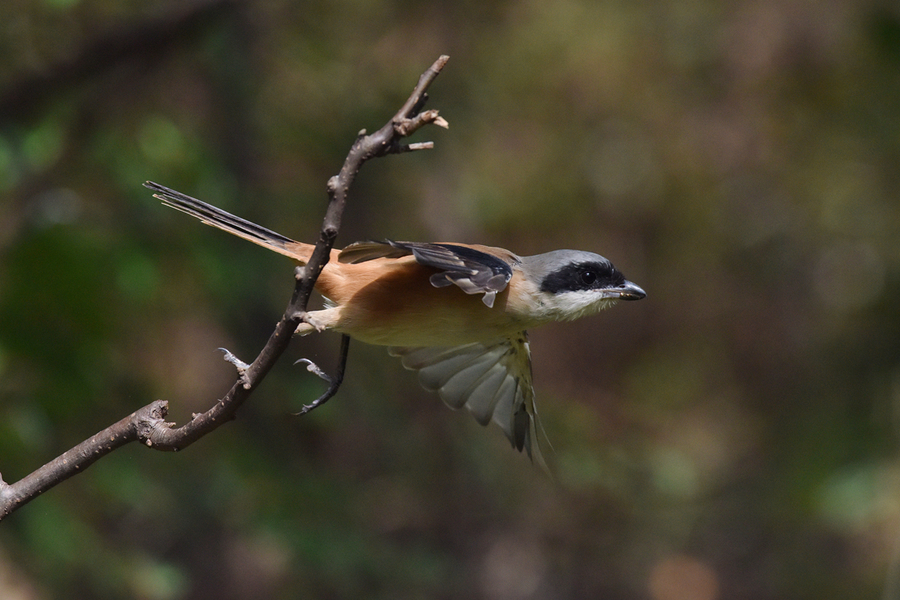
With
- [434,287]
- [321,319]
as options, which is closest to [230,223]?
[321,319]

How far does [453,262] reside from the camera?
296cm

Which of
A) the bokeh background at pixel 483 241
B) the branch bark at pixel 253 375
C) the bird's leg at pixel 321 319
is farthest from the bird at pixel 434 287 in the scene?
the bokeh background at pixel 483 241

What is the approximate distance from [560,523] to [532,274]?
17.3 feet

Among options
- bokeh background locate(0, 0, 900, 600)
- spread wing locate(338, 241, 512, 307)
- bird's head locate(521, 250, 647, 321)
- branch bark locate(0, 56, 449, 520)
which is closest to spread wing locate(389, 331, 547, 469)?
bird's head locate(521, 250, 647, 321)

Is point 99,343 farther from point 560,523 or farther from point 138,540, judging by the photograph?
point 560,523

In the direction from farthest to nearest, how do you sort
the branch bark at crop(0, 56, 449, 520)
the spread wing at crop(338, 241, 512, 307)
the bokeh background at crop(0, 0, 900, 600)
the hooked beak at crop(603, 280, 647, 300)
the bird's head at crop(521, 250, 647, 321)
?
1. the bokeh background at crop(0, 0, 900, 600)
2. the hooked beak at crop(603, 280, 647, 300)
3. the bird's head at crop(521, 250, 647, 321)
4. the spread wing at crop(338, 241, 512, 307)
5. the branch bark at crop(0, 56, 449, 520)

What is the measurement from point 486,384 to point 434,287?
1.20 metres

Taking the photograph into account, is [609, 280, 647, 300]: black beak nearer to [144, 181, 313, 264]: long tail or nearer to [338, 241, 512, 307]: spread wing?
[338, 241, 512, 307]: spread wing

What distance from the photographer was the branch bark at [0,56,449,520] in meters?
2.08

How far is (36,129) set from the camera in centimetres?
428

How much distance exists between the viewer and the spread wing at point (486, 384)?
13.9 ft

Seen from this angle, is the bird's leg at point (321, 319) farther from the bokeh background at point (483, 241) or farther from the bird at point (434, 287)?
the bokeh background at point (483, 241)

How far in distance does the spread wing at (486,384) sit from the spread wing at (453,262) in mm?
1028

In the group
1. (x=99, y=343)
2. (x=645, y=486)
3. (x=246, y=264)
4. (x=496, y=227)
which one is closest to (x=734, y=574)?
(x=645, y=486)
